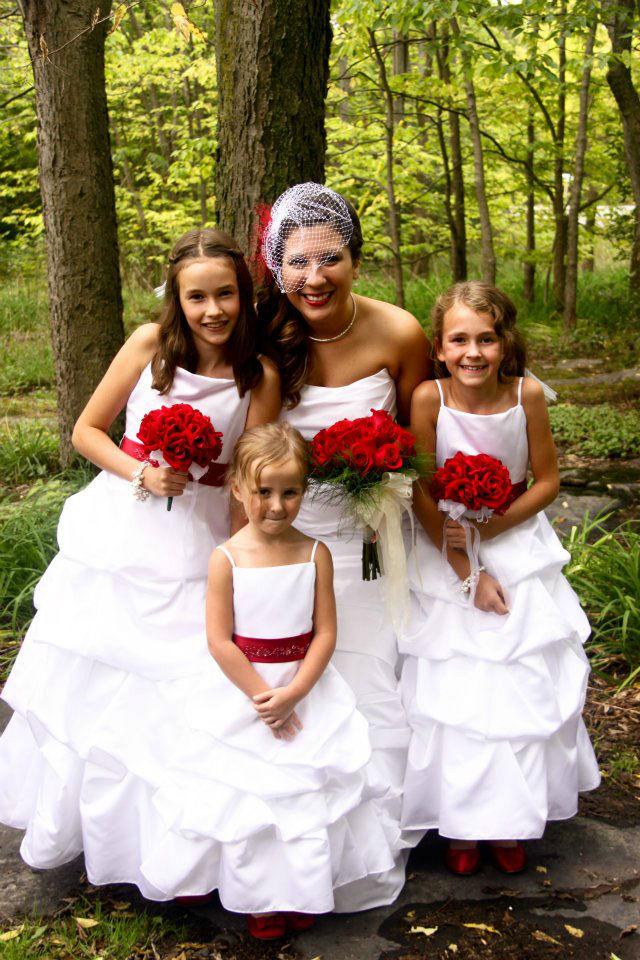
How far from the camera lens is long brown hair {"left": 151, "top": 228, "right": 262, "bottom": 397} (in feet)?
10.1

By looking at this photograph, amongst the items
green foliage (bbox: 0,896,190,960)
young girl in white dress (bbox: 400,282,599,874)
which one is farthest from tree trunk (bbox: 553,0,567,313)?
green foliage (bbox: 0,896,190,960)

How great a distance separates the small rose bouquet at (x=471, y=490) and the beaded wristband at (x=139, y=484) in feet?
3.23

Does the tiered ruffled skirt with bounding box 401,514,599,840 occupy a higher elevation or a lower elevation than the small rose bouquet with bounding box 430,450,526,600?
lower

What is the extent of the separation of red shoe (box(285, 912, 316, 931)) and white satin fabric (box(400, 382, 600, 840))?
441 mm

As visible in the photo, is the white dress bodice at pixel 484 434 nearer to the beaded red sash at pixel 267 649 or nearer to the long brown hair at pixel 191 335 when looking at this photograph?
the long brown hair at pixel 191 335

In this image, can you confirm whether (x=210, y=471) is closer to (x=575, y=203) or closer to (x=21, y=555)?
(x=21, y=555)

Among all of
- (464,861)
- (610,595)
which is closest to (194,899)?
(464,861)

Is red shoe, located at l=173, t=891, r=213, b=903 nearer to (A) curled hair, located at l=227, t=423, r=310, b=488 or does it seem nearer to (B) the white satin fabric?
(B) the white satin fabric

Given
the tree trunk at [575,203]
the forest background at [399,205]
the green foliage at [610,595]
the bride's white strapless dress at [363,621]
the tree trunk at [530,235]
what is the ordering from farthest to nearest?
1. the tree trunk at [530,235]
2. the tree trunk at [575,203]
3. the green foliage at [610,595]
4. the forest background at [399,205]
5. the bride's white strapless dress at [363,621]

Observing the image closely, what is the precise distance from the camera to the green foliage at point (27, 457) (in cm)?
652

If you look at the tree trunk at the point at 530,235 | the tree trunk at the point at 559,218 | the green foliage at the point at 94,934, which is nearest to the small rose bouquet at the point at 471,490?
the green foliage at the point at 94,934

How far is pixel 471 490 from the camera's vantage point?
2.88 metres

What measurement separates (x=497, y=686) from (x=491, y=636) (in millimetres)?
169

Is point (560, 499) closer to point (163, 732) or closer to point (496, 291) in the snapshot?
point (496, 291)
